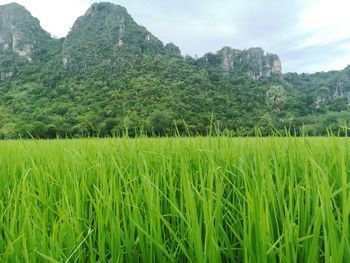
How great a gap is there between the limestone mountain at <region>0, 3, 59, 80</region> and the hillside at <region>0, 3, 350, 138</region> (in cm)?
34

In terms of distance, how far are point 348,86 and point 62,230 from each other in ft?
348

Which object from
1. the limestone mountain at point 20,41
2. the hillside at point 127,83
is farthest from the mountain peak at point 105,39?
the limestone mountain at point 20,41

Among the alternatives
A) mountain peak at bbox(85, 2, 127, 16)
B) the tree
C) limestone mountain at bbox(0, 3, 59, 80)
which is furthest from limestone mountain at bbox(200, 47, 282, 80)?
limestone mountain at bbox(0, 3, 59, 80)

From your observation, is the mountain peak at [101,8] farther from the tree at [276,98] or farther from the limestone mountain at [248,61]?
the tree at [276,98]

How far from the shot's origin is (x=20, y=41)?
118m

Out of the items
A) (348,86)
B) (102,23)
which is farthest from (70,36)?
(348,86)

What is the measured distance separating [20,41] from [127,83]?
6458 centimetres

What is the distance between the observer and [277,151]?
1.80m

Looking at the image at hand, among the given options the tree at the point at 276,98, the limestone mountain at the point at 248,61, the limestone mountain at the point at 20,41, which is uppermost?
the limestone mountain at the point at 20,41

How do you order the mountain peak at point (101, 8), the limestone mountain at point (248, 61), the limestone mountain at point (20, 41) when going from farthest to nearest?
1. the mountain peak at point (101, 8)
2. the limestone mountain at point (248, 61)
3. the limestone mountain at point (20, 41)

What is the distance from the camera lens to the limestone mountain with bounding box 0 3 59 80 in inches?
4158

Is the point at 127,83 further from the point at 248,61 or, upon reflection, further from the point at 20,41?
the point at 20,41

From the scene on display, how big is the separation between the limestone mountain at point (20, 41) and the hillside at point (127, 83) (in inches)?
13.4

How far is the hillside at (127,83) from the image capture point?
45.1 m
